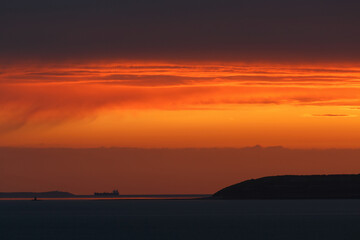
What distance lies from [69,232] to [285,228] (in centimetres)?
3627

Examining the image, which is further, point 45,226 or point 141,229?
point 45,226

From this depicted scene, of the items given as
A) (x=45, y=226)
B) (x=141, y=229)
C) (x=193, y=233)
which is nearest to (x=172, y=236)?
(x=193, y=233)

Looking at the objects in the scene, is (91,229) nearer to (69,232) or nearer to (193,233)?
(69,232)

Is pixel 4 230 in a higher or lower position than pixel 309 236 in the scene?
higher

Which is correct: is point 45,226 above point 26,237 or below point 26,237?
above

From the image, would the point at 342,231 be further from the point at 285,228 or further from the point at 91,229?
the point at 91,229

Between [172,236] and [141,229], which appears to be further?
[141,229]

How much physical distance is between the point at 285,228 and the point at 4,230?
4745 centimetres

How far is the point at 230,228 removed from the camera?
146375mm

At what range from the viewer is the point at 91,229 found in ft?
483

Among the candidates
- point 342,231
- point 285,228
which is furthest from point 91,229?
point 342,231

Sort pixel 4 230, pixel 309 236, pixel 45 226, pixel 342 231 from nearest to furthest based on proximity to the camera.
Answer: pixel 309 236 < pixel 342 231 < pixel 4 230 < pixel 45 226

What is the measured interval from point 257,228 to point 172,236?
76.0 ft

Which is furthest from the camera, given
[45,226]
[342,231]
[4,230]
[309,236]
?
[45,226]
